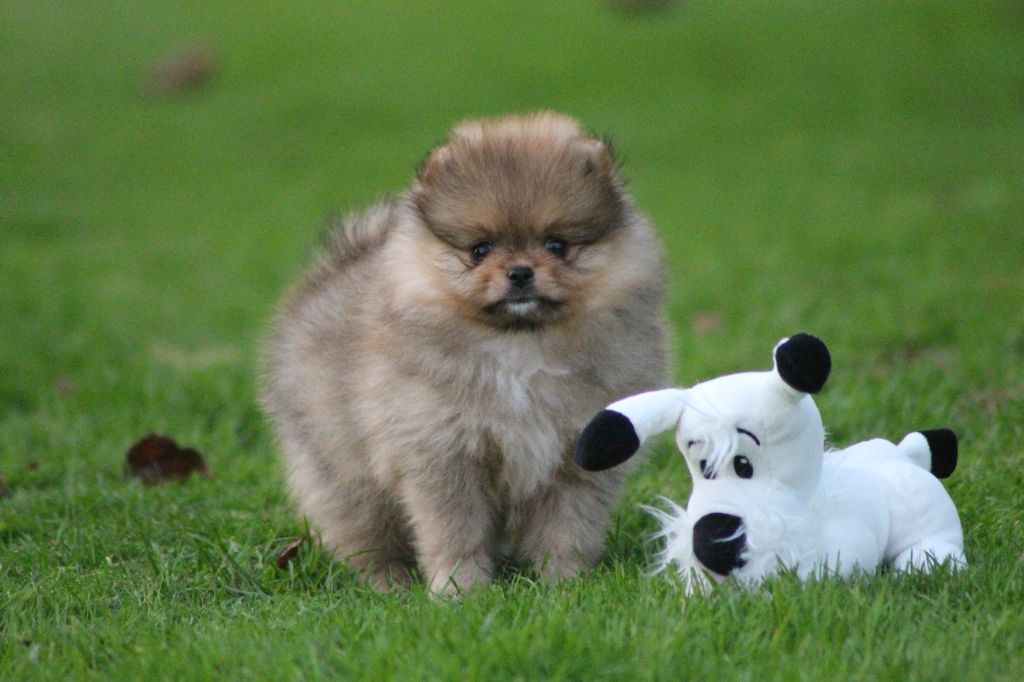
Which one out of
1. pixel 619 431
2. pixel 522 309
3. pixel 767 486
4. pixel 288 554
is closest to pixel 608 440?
pixel 619 431

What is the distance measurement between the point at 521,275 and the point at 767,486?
0.76 metres

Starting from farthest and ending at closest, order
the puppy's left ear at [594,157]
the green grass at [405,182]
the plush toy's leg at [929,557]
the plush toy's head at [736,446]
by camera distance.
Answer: the puppy's left ear at [594,157] < the plush toy's leg at [929,557] < the plush toy's head at [736,446] < the green grass at [405,182]

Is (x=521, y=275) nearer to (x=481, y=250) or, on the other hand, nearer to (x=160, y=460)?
(x=481, y=250)

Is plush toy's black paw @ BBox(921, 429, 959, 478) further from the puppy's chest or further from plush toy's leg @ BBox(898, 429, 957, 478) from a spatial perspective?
the puppy's chest

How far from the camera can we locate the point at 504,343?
3270 millimetres

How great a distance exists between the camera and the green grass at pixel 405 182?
2.72 metres

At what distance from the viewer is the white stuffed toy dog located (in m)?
2.80

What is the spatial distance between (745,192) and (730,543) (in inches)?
306

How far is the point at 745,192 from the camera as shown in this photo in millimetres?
10367

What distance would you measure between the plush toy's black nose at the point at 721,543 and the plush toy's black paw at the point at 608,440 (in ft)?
0.94

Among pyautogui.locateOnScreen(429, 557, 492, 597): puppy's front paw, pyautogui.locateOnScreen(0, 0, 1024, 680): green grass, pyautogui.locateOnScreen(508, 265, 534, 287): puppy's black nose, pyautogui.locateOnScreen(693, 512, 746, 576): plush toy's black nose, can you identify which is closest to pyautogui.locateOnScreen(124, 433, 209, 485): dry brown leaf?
pyautogui.locateOnScreen(0, 0, 1024, 680): green grass

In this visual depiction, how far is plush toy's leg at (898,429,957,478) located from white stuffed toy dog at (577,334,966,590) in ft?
0.89

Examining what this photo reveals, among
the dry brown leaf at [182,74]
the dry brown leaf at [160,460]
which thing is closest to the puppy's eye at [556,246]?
the dry brown leaf at [160,460]

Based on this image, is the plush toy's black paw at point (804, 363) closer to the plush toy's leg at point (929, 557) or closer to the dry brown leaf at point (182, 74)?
the plush toy's leg at point (929, 557)
